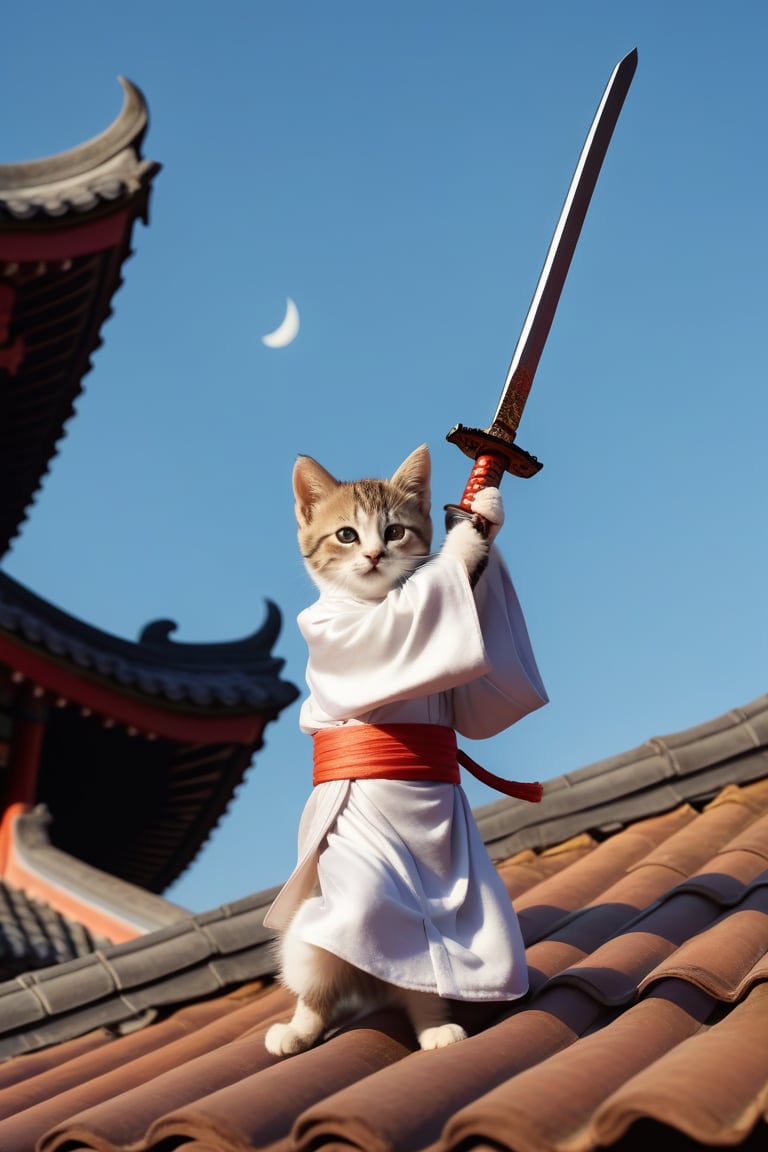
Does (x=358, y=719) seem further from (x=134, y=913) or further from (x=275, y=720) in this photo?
(x=275, y=720)

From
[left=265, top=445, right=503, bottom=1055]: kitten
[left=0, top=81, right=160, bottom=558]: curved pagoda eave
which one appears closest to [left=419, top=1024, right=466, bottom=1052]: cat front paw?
[left=265, top=445, right=503, bottom=1055]: kitten

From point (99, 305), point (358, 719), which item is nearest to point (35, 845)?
point (99, 305)

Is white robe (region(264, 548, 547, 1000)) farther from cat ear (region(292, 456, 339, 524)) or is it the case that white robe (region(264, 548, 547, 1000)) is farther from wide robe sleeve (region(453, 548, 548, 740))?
cat ear (region(292, 456, 339, 524))

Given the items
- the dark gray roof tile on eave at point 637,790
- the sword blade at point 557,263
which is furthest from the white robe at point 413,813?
the dark gray roof tile on eave at point 637,790

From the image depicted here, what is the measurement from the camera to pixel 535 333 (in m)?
2.82

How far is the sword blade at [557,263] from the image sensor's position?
2.77m

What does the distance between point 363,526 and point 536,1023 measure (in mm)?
1129

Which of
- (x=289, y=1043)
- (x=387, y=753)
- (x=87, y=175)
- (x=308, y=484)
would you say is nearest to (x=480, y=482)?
(x=308, y=484)

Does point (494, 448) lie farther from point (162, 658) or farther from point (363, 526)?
point (162, 658)

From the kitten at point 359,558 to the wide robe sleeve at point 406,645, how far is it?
0.35 feet

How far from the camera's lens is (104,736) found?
9.68m

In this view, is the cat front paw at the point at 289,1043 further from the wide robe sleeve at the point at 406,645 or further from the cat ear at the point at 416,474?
the cat ear at the point at 416,474

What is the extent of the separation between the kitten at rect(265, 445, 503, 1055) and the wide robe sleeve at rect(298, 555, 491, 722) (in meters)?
0.11

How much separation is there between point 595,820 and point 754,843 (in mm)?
745
